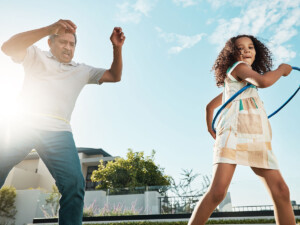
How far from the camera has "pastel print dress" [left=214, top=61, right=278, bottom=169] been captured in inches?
68.5

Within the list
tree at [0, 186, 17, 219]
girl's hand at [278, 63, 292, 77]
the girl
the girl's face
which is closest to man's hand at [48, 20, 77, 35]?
the girl

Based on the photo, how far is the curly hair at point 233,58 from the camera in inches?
88.3

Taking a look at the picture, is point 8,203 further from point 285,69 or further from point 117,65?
point 285,69

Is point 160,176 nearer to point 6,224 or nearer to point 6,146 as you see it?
point 6,224

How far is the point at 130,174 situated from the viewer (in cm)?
2058

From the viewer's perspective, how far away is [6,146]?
166 centimetres

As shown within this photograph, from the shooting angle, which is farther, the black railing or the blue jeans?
the black railing

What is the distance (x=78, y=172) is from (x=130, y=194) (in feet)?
37.6

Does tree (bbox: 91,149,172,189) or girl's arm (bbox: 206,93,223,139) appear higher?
tree (bbox: 91,149,172,189)

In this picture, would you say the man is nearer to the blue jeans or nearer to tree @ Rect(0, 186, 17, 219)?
the blue jeans

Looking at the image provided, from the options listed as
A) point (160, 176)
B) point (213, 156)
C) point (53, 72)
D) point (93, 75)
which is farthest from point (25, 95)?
point (160, 176)

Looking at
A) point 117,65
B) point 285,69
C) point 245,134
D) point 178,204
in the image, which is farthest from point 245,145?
point 178,204

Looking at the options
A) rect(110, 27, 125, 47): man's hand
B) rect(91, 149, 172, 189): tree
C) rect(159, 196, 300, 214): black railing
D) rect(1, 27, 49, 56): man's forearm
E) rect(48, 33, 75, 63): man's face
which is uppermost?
rect(91, 149, 172, 189): tree

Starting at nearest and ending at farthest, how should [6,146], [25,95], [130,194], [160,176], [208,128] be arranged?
[6,146], [25,95], [208,128], [130,194], [160,176]
